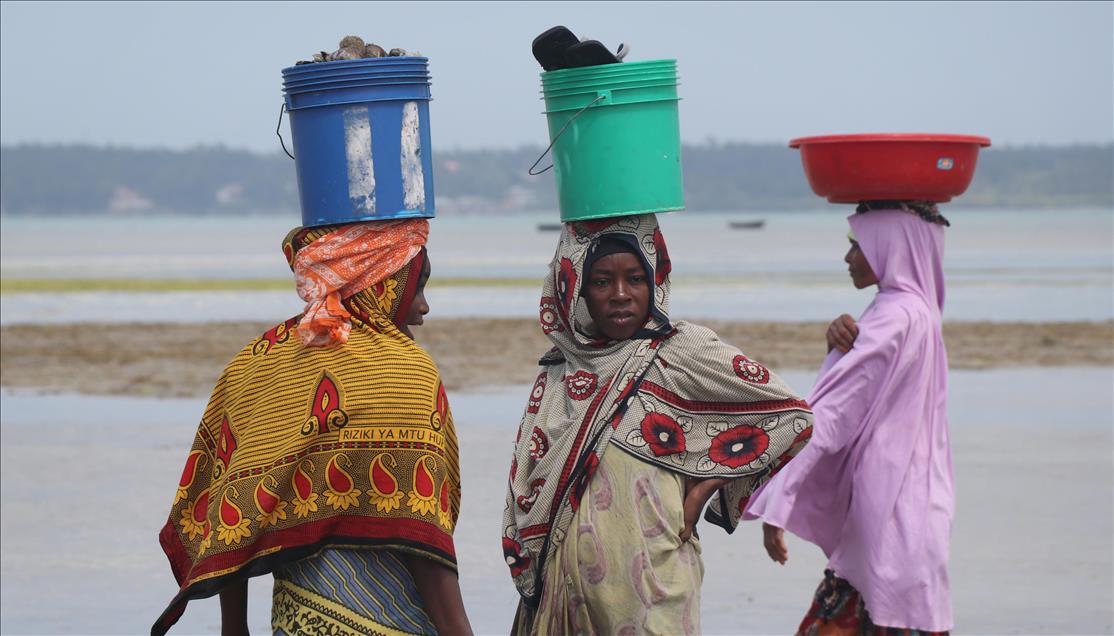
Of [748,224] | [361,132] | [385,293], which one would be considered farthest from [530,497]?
[748,224]

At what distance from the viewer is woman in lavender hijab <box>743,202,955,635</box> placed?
15.4 feet

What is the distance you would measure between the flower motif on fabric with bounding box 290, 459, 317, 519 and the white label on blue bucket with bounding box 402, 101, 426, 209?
2.08 feet

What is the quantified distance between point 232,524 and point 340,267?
23.9 inches

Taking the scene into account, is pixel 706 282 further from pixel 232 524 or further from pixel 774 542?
pixel 232 524

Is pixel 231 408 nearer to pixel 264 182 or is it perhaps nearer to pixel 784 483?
pixel 784 483

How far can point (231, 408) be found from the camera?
11.0 feet

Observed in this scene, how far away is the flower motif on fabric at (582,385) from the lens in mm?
3715

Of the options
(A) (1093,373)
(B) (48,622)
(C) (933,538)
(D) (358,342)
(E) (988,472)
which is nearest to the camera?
(D) (358,342)

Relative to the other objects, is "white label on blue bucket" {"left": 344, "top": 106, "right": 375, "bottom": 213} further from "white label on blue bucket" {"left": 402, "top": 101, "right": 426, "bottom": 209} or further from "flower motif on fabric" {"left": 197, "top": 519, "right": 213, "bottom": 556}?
"flower motif on fabric" {"left": 197, "top": 519, "right": 213, "bottom": 556}

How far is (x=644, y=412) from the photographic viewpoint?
3.67 metres

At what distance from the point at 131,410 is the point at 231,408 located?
10.3 meters

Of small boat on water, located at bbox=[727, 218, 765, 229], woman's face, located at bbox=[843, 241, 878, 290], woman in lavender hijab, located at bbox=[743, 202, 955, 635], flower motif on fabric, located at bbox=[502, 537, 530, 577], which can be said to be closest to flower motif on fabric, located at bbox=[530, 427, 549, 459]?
flower motif on fabric, located at bbox=[502, 537, 530, 577]

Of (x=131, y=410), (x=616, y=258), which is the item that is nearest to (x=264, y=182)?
(x=131, y=410)

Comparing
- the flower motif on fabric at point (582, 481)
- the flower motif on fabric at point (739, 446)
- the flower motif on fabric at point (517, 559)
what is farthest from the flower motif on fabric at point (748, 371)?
the flower motif on fabric at point (517, 559)
